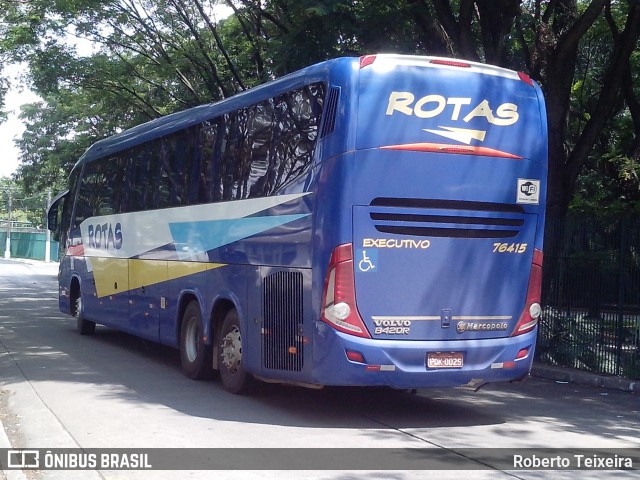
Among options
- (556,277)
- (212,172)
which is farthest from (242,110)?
(556,277)

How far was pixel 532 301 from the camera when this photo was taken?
9.98 metres

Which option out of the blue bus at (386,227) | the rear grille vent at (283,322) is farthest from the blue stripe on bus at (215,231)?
the rear grille vent at (283,322)

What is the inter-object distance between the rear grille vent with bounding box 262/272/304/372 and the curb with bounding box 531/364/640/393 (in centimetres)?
595

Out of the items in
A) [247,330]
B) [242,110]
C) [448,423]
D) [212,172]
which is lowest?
[448,423]

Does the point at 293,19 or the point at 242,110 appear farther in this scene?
the point at 293,19

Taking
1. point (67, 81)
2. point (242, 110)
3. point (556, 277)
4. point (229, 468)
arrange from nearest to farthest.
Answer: point (229, 468)
point (242, 110)
point (556, 277)
point (67, 81)

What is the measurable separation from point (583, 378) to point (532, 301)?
167 inches

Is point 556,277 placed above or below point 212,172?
below

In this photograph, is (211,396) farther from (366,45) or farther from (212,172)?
(366,45)

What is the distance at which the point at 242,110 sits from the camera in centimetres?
1139

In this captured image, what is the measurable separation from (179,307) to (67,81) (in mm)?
15567

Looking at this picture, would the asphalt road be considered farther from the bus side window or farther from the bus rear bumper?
the bus side window

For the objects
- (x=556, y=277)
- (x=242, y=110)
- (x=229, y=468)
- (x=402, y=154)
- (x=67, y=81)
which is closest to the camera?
(x=229, y=468)

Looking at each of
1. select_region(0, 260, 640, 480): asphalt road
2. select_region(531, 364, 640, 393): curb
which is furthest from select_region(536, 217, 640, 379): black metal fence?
select_region(0, 260, 640, 480): asphalt road
